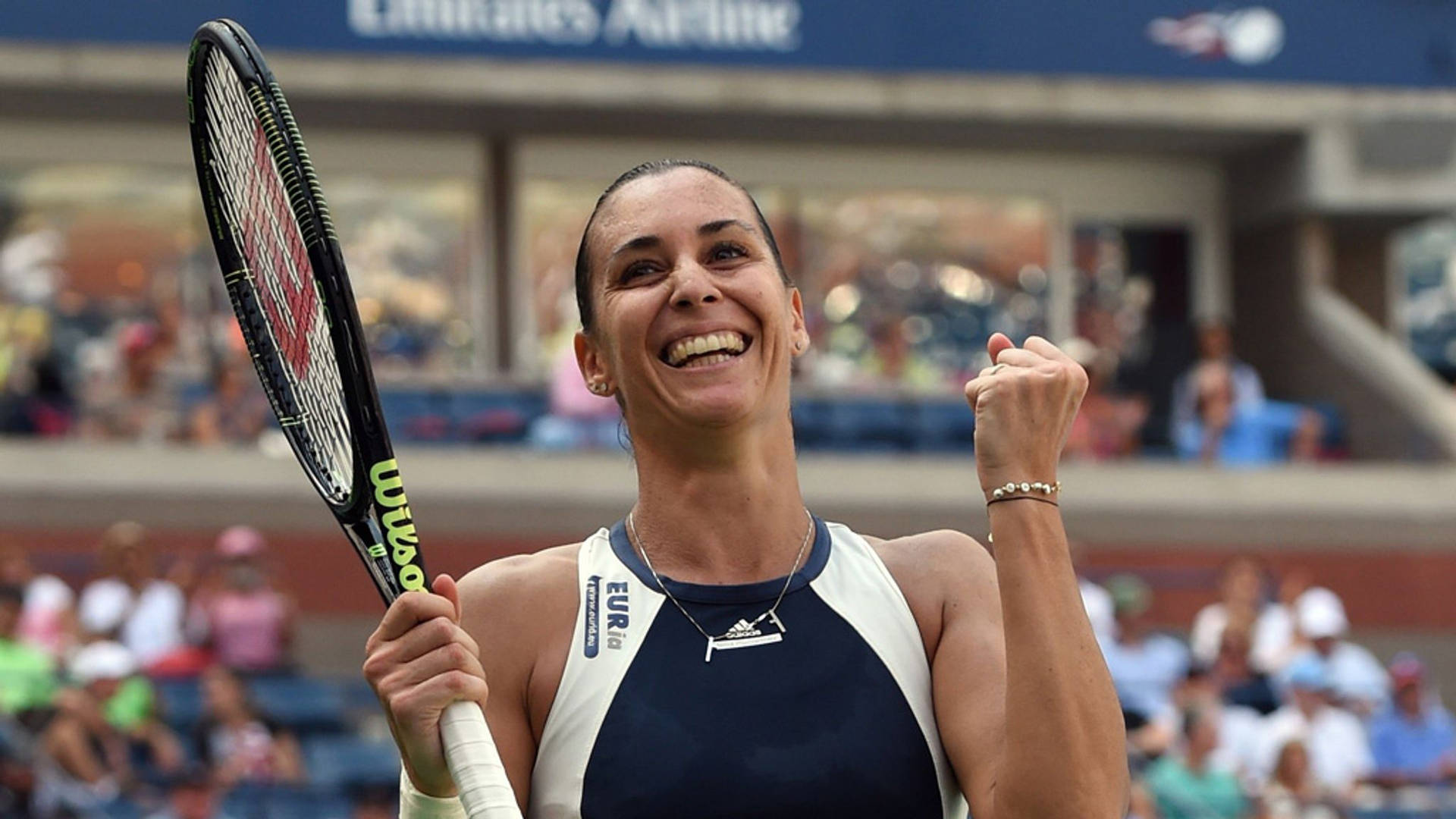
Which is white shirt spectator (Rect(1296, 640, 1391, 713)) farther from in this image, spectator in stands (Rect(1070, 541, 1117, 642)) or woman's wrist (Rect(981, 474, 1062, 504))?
woman's wrist (Rect(981, 474, 1062, 504))

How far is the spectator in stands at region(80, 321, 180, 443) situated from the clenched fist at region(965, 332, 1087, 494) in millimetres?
12375

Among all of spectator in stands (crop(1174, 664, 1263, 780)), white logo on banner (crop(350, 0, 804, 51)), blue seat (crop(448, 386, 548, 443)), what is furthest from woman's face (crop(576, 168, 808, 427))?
white logo on banner (crop(350, 0, 804, 51))

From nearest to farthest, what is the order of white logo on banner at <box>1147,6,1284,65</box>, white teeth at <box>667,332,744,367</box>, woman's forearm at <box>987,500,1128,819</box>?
woman's forearm at <box>987,500,1128,819</box> → white teeth at <box>667,332,744,367</box> → white logo on banner at <box>1147,6,1284,65</box>

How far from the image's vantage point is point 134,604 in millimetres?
11617

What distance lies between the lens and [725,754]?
9.64 ft

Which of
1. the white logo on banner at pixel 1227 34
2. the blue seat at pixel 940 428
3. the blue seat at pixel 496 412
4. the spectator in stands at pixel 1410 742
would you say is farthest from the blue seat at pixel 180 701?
the white logo on banner at pixel 1227 34

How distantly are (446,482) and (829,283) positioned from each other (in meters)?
3.86

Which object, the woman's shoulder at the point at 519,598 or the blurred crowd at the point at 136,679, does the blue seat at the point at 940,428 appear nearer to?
the blurred crowd at the point at 136,679

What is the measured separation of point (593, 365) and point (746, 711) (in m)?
0.55

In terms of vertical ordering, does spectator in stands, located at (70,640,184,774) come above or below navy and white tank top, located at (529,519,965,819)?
below

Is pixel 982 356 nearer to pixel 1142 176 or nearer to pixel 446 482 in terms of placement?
pixel 1142 176

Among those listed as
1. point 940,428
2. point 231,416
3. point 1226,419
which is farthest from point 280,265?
point 1226,419

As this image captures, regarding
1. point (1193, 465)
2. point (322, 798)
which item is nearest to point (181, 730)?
point (322, 798)

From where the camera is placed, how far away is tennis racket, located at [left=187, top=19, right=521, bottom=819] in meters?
3.01
